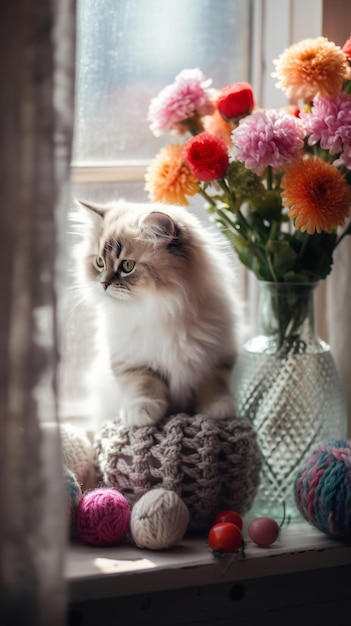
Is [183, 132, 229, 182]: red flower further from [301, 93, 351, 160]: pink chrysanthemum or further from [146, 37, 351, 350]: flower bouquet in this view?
[301, 93, 351, 160]: pink chrysanthemum

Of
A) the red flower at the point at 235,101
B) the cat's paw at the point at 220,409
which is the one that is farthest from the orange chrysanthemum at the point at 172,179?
the cat's paw at the point at 220,409

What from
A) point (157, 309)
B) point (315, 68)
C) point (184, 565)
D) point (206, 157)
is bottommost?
point (184, 565)

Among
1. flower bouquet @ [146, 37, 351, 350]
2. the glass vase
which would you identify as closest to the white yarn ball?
the glass vase

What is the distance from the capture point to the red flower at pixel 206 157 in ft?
4.21

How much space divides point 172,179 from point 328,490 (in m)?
0.56

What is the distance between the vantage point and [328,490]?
1198 millimetres

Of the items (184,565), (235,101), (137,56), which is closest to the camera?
(184,565)

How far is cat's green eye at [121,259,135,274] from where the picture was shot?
1.27 m

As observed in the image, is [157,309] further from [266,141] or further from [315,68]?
[315,68]

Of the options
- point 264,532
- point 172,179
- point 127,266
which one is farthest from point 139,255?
point 264,532

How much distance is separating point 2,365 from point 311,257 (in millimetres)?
682

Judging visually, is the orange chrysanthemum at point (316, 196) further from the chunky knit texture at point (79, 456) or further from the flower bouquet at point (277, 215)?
the chunky knit texture at point (79, 456)

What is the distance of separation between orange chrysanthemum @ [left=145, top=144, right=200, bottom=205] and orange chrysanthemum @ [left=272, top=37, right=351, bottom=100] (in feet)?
0.70

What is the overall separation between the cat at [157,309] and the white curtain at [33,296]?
351mm
